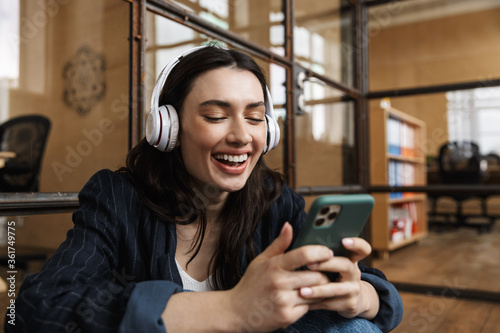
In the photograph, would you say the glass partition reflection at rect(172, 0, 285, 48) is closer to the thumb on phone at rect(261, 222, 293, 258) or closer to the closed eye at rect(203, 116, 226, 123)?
the closed eye at rect(203, 116, 226, 123)

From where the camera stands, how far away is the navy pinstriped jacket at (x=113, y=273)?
57 centimetres

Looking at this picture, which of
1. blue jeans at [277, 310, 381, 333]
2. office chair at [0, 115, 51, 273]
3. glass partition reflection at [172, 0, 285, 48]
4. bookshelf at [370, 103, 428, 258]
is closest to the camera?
blue jeans at [277, 310, 381, 333]

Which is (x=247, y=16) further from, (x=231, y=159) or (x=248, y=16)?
(x=231, y=159)

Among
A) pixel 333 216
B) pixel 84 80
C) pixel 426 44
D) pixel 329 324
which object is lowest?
pixel 329 324

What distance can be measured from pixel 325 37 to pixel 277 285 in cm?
212

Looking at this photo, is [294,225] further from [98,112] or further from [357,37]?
[98,112]

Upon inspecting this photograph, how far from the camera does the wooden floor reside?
1.93 meters

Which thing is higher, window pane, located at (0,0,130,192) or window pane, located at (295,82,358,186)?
window pane, located at (0,0,130,192)

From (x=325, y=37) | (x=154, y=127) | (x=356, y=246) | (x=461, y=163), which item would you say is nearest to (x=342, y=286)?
(x=356, y=246)

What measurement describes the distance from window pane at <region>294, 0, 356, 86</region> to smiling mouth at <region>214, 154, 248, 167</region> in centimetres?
137

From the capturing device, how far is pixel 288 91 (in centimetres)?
199

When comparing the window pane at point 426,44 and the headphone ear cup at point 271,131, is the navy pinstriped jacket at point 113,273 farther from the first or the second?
the window pane at point 426,44

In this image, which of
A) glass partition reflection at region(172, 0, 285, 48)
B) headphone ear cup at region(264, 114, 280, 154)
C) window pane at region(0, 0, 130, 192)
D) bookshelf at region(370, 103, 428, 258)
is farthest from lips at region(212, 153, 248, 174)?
bookshelf at region(370, 103, 428, 258)

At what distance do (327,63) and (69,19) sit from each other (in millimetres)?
2346
